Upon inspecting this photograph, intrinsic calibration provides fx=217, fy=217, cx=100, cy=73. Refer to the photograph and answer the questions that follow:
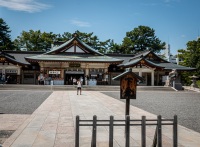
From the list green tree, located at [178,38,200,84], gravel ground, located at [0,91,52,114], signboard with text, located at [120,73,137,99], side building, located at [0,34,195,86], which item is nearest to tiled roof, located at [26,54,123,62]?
side building, located at [0,34,195,86]

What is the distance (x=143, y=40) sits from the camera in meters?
59.6

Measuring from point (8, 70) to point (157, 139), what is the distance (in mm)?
31200

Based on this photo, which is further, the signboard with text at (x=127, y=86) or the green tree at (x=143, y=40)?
the green tree at (x=143, y=40)

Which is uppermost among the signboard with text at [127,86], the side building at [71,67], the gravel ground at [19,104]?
the side building at [71,67]

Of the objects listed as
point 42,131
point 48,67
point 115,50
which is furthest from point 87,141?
point 115,50

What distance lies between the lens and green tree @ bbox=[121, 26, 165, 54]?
5888 centimetres

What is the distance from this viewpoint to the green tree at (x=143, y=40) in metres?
58.9

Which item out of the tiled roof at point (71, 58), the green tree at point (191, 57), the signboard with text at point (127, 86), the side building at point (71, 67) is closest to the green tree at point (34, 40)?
the side building at point (71, 67)

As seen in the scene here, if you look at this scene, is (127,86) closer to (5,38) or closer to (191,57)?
(191,57)

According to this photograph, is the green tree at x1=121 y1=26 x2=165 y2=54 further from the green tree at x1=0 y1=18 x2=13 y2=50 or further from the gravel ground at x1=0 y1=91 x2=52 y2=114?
the gravel ground at x1=0 y1=91 x2=52 y2=114

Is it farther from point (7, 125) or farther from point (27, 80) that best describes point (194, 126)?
point (27, 80)

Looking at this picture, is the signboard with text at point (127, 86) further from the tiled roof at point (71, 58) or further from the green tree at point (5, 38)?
the green tree at point (5, 38)

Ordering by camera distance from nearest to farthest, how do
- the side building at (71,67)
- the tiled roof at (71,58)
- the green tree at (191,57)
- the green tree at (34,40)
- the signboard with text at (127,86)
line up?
the signboard with text at (127,86) → the tiled roof at (71,58) → the side building at (71,67) → the green tree at (191,57) → the green tree at (34,40)

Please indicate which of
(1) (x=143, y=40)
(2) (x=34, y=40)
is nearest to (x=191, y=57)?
(1) (x=143, y=40)
